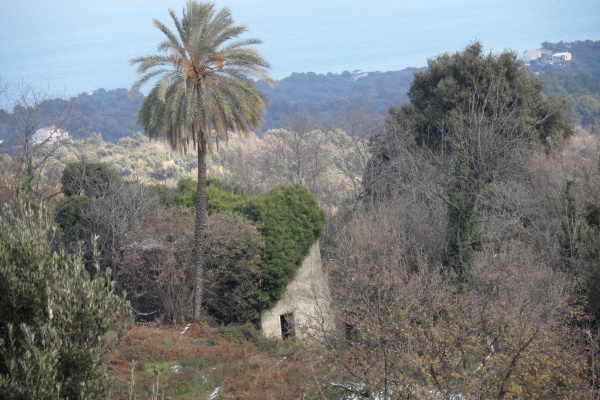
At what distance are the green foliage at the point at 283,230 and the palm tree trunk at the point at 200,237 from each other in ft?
8.29

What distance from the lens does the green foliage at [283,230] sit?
91.6 feet

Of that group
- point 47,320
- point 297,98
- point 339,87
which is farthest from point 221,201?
point 339,87

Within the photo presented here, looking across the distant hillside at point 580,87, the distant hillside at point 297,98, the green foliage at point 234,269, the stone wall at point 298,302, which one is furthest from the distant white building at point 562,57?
the green foliage at point 234,269

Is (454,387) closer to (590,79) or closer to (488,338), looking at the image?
(488,338)

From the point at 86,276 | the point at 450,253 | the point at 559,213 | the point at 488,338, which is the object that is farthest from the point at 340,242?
→ the point at 86,276

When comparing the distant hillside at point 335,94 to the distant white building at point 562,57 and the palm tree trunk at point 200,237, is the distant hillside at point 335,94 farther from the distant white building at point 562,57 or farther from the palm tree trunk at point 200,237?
the palm tree trunk at point 200,237

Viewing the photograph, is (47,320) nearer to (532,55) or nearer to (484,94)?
(484,94)

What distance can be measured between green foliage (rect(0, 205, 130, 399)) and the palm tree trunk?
15.5 metres

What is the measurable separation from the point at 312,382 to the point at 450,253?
12.0 meters

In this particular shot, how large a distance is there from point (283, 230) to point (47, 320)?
64.8ft

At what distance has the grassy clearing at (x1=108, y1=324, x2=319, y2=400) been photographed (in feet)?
62.9

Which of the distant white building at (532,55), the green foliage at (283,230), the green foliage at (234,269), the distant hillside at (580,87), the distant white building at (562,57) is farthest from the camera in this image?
the distant white building at (532,55)

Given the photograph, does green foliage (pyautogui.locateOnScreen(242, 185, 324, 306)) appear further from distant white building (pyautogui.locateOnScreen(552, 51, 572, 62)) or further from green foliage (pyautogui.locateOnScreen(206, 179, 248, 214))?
distant white building (pyautogui.locateOnScreen(552, 51, 572, 62))

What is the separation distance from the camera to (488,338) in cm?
1780
